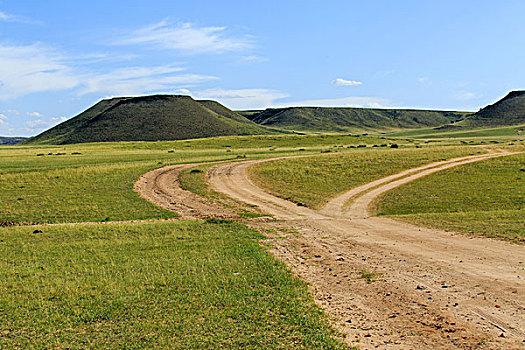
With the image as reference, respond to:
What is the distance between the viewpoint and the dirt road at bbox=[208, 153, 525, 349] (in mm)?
9555

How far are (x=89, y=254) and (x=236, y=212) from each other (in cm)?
1256

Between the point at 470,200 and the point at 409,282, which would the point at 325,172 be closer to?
the point at 470,200

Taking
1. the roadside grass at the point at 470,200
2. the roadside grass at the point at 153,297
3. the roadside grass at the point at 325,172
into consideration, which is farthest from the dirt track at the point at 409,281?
the roadside grass at the point at 325,172

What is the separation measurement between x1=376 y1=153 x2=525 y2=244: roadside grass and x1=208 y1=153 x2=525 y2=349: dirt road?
2.22 meters

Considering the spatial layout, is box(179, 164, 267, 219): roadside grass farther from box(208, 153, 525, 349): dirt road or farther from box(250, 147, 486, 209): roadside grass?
box(250, 147, 486, 209): roadside grass

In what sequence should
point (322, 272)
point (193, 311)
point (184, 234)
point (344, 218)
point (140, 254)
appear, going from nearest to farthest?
point (193, 311) < point (322, 272) < point (140, 254) < point (184, 234) < point (344, 218)

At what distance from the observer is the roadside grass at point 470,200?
2197 cm

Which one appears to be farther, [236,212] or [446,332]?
[236,212]

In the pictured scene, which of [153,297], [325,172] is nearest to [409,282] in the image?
[153,297]

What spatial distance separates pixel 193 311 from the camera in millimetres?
10719

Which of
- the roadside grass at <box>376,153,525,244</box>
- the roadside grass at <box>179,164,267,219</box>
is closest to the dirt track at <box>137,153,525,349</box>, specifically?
the roadside grass at <box>376,153,525,244</box>

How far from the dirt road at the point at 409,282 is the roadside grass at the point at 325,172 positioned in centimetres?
1116

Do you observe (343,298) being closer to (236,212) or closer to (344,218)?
(344,218)

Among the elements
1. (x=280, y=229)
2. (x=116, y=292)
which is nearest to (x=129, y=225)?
(x=280, y=229)
